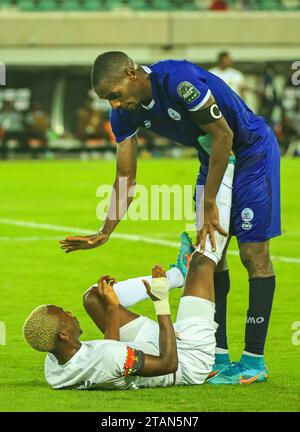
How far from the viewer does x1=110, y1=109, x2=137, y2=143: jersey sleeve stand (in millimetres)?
8058

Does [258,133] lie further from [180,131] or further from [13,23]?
[13,23]

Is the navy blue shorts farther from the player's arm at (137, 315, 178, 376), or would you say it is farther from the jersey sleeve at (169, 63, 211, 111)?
the player's arm at (137, 315, 178, 376)

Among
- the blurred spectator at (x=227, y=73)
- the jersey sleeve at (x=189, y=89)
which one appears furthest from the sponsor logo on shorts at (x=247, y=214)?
the blurred spectator at (x=227, y=73)

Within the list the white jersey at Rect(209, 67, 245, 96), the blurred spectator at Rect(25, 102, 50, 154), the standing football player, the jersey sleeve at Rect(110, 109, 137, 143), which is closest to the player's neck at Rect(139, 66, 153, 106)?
the standing football player

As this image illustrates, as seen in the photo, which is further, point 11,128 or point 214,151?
point 11,128

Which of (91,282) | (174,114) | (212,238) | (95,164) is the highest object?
(174,114)

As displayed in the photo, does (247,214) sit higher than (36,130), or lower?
higher

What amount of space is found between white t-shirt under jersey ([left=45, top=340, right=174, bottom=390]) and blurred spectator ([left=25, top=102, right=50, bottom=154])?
24246mm

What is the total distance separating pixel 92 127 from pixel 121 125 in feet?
81.3

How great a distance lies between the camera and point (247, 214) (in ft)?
25.3

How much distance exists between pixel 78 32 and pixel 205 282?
29.1m

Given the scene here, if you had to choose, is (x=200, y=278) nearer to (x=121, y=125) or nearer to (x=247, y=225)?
(x=247, y=225)

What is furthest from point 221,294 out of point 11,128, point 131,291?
point 11,128

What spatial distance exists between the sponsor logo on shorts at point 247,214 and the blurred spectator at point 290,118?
2279 cm
